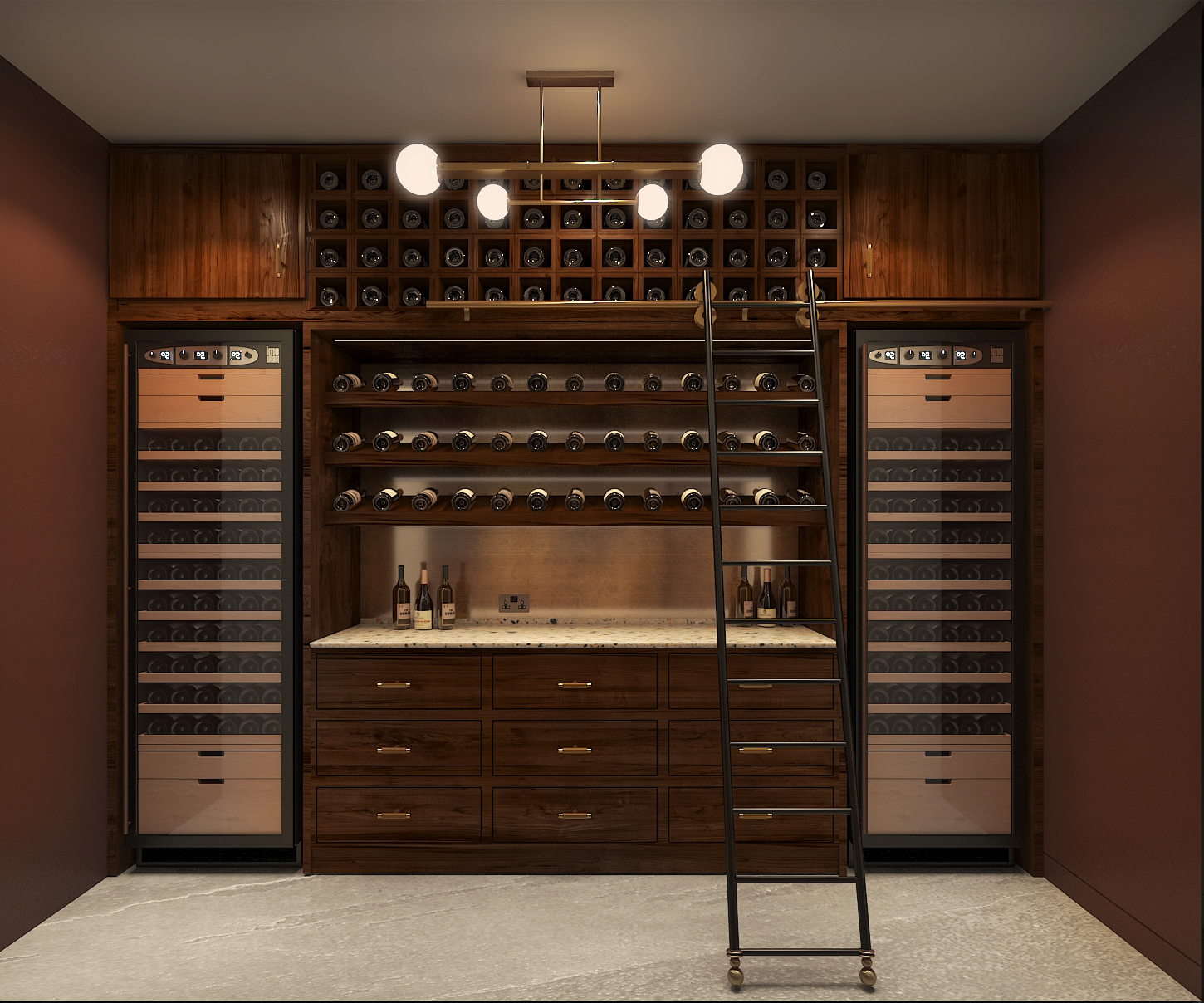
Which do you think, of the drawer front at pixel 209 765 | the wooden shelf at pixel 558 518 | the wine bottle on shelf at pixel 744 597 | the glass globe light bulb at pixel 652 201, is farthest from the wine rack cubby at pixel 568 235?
the drawer front at pixel 209 765

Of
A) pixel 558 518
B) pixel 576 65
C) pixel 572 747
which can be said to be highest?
pixel 576 65

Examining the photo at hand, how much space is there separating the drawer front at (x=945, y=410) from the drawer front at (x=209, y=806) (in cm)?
313

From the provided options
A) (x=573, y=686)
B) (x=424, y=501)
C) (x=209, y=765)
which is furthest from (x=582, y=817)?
(x=209, y=765)

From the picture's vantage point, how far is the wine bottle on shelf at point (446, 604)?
158 inches

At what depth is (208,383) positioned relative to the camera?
12.2 ft

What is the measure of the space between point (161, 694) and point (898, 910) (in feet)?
10.4

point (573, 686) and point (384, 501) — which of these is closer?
point (573, 686)

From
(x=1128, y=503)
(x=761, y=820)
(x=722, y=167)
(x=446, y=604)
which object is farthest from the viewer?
(x=446, y=604)

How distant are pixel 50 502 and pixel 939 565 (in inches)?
143

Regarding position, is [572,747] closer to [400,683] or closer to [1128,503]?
[400,683]

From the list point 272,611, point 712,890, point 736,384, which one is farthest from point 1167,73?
point 272,611

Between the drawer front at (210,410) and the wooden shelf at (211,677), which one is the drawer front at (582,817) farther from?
the drawer front at (210,410)

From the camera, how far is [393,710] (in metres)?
3.63

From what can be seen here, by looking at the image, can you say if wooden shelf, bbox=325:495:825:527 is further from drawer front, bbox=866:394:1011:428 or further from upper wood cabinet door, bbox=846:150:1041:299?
upper wood cabinet door, bbox=846:150:1041:299
